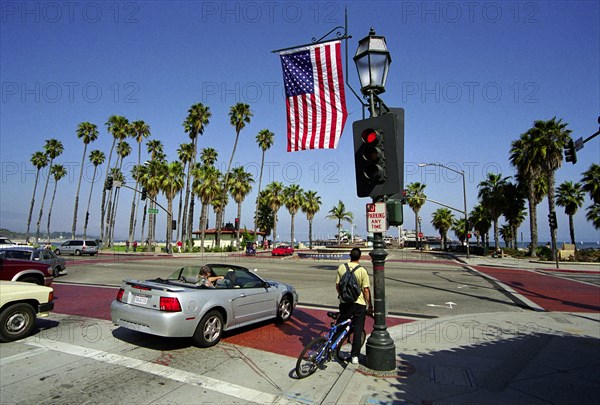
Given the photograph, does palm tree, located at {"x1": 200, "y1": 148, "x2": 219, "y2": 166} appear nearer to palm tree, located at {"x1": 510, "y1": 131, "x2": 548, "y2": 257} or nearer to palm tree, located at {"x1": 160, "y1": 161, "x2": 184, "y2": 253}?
palm tree, located at {"x1": 160, "y1": 161, "x2": 184, "y2": 253}

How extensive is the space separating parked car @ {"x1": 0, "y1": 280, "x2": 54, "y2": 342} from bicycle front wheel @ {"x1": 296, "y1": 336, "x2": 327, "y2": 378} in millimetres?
5508

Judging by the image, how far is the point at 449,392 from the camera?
4566 mm

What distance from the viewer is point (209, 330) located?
253 inches

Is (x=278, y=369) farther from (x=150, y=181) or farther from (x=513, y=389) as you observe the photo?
(x=150, y=181)

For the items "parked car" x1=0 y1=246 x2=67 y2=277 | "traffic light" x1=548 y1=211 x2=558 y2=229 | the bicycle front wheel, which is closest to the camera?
the bicycle front wheel

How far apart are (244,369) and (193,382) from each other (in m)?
0.83

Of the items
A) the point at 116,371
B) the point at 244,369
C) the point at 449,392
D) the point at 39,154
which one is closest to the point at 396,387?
the point at 449,392

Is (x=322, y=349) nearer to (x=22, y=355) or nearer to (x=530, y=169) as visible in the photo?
(x=22, y=355)

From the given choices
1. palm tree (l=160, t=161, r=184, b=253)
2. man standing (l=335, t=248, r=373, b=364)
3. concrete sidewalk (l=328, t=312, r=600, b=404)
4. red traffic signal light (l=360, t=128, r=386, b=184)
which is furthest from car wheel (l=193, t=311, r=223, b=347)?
palm tree (l=160, t=161, r=184, b=253)

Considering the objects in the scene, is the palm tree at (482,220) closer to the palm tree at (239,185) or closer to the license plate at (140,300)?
the palm tree at (239,185)

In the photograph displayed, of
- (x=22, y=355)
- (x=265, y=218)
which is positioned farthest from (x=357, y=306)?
(x=265, y=218)

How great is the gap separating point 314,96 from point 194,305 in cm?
578

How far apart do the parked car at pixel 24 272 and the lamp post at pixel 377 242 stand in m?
11.5

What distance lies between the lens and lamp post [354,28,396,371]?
17.3 feet
